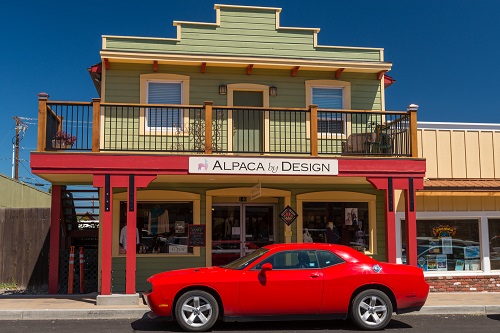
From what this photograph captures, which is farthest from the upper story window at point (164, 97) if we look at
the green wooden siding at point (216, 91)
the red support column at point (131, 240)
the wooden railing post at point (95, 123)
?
the red support column at point (131, 240)

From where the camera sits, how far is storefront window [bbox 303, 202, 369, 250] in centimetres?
1480

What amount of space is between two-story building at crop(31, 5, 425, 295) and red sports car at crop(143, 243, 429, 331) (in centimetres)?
305

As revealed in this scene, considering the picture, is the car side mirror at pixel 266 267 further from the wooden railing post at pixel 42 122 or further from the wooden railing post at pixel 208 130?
the wooden railing post at pixel 42 122

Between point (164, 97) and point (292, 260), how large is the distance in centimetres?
666

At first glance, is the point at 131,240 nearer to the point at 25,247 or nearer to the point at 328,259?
the point at 328,259

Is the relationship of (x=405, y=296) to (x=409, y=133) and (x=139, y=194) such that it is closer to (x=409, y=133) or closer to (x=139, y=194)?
(x=409, y=133)

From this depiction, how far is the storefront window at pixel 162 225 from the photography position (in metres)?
14.1

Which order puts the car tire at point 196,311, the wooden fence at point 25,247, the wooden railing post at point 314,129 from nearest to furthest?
the car tire at point 196,311
the wooden railing post at point 314,129
the wooden fence at point 25,247

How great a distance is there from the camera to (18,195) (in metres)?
A: 20.8

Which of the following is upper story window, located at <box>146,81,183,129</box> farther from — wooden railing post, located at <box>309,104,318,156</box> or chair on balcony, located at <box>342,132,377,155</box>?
chair on balcony, located at <box>342,132,377,155</box>

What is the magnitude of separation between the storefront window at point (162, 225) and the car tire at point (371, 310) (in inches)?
232

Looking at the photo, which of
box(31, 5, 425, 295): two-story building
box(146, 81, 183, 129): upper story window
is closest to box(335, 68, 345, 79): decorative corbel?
box(31, 5, 425, 295): two-story building

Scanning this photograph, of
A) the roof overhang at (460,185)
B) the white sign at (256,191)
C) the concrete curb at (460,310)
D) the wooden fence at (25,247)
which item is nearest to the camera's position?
the concrete curb at (460,310)

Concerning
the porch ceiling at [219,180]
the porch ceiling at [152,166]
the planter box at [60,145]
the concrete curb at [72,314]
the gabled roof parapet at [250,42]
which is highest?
the gabled roof parapet at [250,42]
